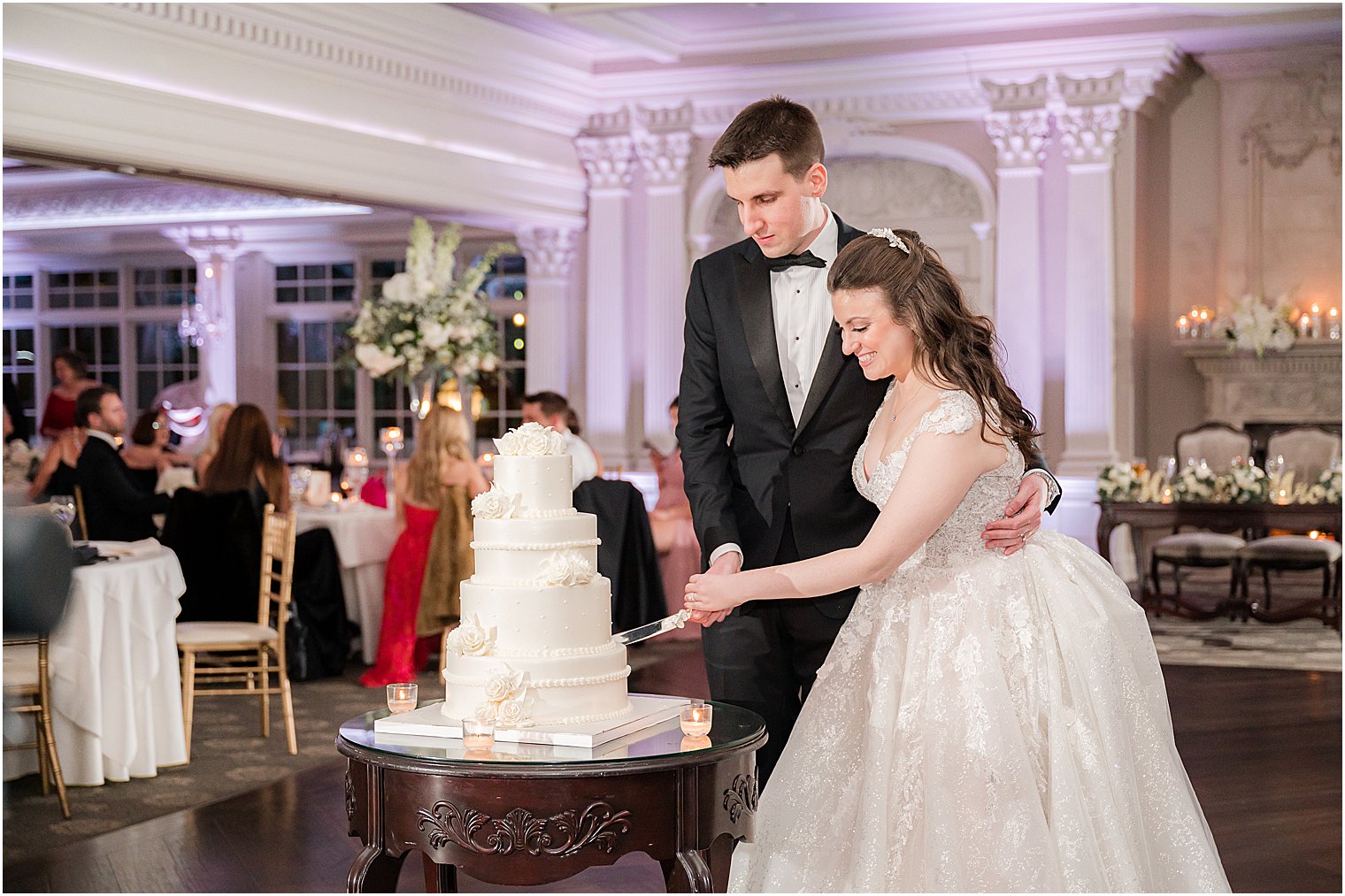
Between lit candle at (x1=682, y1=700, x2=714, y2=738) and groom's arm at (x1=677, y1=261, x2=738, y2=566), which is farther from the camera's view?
groom's arm at (x1=677, y1=261, x2=738, y2=566)

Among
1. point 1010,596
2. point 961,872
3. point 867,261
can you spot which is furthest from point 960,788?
point 867,261

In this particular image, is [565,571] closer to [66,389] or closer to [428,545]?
[428,545]

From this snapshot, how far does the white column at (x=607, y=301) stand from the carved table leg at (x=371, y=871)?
29.7 ft

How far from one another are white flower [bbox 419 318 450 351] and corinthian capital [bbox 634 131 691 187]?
3.67 meters

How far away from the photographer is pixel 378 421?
45.3 ft

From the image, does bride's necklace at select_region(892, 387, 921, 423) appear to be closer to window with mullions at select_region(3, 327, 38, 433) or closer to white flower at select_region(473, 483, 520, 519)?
white flower at select_region(473, 483, 520, 519)

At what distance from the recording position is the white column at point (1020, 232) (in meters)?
10.4

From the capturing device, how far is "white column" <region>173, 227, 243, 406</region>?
13391 mm

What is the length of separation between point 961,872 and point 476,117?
8.45 m

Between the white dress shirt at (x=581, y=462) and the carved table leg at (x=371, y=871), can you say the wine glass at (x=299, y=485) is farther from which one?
the carved table leg at (x=371, y=871)

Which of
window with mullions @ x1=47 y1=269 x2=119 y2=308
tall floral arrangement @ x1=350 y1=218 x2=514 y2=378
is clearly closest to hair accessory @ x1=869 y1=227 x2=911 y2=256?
tall floral arrangement @ x1=350 y1=218 x2=514 y2=378

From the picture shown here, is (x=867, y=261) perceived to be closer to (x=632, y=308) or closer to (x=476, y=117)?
(x=476, y=117)

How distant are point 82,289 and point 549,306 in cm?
590

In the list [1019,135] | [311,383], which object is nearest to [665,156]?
[1019,135]
